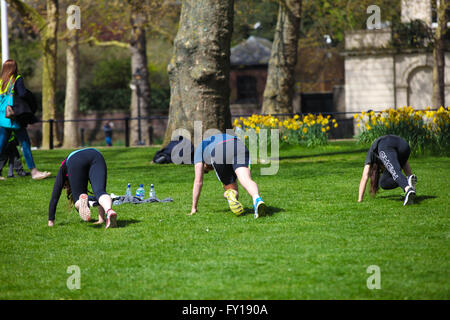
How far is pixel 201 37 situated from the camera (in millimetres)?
15484

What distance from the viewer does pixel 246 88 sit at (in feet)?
152

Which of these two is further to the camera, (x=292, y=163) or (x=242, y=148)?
(x=292, y=163)

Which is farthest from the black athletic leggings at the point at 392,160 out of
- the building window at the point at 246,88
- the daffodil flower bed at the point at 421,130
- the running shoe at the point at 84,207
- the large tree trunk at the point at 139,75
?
the building window at the point at 246,88

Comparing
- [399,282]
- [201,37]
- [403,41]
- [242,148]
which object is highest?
[403,41]

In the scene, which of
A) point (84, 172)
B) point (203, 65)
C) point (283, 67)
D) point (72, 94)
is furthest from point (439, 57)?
point (84, 172)

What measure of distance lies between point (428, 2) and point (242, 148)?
24437 millimetres

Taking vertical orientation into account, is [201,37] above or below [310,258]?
above

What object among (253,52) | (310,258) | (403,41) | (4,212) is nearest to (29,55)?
(253,52)

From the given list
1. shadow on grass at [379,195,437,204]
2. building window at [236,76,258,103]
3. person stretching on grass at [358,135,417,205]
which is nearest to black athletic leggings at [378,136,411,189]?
person stretching on grass at [358,135,417,205]

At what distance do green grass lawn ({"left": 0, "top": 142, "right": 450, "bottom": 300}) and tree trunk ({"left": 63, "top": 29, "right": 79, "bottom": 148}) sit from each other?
1892cm

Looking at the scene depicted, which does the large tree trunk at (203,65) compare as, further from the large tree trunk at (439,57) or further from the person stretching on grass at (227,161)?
the large tree trunk at (439,57)

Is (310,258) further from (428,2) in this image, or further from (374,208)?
(428,2)

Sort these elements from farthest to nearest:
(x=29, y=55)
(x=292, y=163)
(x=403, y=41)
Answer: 1. (x=29, y=55)
2. (x=403, y=41)
3. (x=292, y=163)

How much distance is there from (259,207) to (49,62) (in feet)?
71.3
